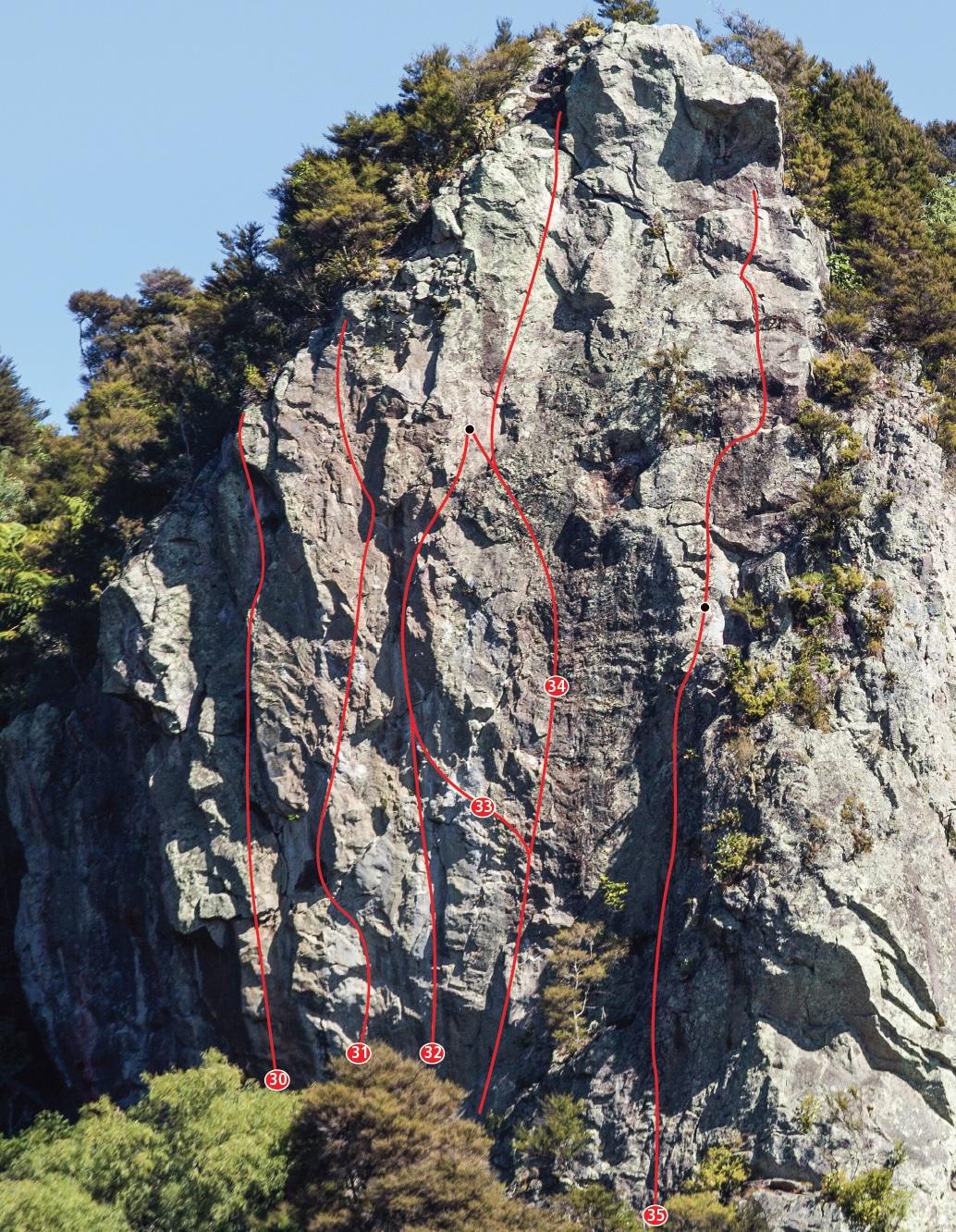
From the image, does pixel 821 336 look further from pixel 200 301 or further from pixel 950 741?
pixel 200 301

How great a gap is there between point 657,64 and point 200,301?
1559 cm

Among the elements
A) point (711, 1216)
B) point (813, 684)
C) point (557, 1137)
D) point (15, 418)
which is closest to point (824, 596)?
point (813, 684)

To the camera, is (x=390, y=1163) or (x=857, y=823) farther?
(x=857, y=823)

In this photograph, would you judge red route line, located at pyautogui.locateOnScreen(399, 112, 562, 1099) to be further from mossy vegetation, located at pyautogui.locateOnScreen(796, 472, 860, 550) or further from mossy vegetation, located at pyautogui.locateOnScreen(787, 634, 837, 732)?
mossy vegetation, located at pyautogui.locateOnScreen(796, 472, 860, 550)

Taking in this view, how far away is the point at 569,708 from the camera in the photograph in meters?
33.9

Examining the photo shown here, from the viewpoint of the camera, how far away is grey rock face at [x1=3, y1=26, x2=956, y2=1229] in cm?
2934

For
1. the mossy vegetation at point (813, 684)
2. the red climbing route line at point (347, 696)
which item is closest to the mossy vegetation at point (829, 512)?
the mossy vegetation at point (813, 684)

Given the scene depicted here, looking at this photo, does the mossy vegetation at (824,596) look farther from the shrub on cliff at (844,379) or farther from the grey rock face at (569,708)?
the shrub on cliff at (844,379)

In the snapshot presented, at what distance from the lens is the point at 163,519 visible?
127 ft

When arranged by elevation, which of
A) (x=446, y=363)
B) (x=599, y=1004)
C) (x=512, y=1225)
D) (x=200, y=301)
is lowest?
(x=512, y=1225)

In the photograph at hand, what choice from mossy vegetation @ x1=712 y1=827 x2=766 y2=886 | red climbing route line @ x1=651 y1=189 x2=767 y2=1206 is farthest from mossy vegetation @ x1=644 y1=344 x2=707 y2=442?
mossy vegetation @ x1=712 y1=827 x2=766 y2=886

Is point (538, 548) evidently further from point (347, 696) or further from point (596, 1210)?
point (596, 1210)

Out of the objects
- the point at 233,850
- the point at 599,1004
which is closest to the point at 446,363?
the point at 233,850

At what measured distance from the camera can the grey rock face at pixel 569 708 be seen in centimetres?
2934
